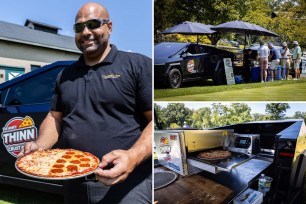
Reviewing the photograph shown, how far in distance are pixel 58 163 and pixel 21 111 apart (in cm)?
109

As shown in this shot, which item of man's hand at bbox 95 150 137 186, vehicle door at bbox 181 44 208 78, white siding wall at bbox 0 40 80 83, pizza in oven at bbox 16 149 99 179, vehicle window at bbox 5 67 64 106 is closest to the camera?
man's hand at bbox 95 150 137 186

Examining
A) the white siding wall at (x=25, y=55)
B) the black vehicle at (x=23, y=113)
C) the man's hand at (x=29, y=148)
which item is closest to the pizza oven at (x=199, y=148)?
the man's hand at (x=29, y=148)

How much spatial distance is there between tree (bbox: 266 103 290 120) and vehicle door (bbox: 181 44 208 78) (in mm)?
381

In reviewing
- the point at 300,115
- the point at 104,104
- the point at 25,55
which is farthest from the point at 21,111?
the point at 25,55

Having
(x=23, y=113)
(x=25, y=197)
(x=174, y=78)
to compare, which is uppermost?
(x=174, y=78)

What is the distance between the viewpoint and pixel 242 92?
6.16ft

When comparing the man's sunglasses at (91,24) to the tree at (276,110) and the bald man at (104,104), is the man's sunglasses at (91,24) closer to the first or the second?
the bald man at (104,104)

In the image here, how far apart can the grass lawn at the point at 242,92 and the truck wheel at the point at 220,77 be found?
0.08ft

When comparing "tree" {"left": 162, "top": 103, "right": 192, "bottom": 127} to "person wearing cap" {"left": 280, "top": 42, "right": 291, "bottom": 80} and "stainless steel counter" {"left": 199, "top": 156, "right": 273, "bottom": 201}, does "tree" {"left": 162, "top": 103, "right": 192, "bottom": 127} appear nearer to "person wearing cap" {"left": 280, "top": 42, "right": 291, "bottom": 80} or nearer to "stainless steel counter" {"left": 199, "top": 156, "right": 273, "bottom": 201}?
"stainless steel counter" {"left": 199, "top": 156, "right": 273, "bottom": 201}

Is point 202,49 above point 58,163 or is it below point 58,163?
→ above

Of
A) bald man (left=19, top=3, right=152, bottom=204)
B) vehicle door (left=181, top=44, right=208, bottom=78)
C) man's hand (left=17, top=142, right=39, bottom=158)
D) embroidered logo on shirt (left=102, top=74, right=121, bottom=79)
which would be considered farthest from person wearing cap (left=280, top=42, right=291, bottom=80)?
man's hand (left=17, top=142, right=39, bottom=158)

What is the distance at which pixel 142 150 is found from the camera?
1608mm

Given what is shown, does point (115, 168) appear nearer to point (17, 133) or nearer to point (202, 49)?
point (202, 49)

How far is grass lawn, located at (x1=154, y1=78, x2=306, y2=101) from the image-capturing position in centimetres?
180
